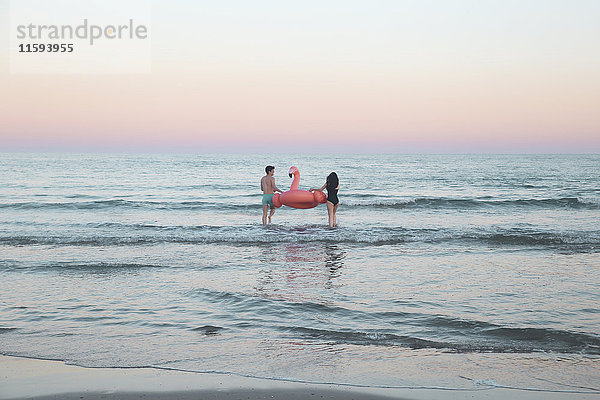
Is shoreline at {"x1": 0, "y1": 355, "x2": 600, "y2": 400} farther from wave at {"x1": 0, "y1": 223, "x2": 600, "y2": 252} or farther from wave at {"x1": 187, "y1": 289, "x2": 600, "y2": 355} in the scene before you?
wave at {"x1": 0, "y1": 223, "x2": 600, "y2": 252}

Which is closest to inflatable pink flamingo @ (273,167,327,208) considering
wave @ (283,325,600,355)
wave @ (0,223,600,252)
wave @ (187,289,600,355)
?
wave @ (0,223,600,252)

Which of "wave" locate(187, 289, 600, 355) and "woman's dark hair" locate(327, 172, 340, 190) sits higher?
"woman's dark hair" locate(327, 172, 340, 190)

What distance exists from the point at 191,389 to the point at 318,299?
2.99 m

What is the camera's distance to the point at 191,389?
3752 millimetres

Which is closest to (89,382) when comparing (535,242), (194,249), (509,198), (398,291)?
(398,291)

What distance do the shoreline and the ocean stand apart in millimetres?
128

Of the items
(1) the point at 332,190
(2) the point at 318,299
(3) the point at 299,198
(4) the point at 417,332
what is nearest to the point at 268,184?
(3) the point at 299,198

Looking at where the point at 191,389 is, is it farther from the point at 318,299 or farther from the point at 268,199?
the point at 268,199

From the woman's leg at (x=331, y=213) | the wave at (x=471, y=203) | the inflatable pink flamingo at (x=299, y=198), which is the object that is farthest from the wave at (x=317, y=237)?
the wave at (x=471, y=203)

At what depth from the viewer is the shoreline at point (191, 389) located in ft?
11.9

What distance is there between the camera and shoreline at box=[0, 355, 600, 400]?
362cm

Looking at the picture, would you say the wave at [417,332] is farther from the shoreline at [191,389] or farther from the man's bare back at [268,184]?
the man's bare back at [268,184]

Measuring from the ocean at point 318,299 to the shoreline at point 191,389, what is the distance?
0.13 meters

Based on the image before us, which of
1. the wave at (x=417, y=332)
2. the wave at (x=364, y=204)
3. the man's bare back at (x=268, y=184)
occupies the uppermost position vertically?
the man's bare back at (x=268, y=184)
